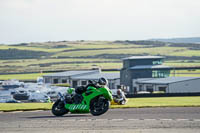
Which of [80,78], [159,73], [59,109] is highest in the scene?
[59,109]

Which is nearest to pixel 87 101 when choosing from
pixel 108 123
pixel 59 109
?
pixel 59 109

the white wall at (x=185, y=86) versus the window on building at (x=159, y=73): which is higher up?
the window on building at (x=159, y=73)

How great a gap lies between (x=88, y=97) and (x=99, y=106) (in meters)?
0.65

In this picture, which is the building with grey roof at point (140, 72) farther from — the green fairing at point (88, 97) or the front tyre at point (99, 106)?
the front tyre at point (99, 106)

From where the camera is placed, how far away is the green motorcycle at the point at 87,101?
2328 centimetres

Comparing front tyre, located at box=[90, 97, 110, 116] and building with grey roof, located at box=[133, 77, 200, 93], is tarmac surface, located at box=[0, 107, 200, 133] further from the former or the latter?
building with grey roof, located at box=[133, 77, 200, 93]

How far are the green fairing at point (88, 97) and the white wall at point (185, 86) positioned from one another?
192 feet

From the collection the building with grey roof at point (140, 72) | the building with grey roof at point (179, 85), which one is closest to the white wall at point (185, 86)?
the building with grey roof at point (179, 85)

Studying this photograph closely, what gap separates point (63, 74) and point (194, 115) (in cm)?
9182

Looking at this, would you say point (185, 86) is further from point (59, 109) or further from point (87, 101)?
point (87, 101)

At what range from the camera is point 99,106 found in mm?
23312

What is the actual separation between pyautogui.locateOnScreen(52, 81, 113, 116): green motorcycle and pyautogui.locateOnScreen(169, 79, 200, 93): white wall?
58.3 m

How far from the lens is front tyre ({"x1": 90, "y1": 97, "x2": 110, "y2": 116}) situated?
23234 mm

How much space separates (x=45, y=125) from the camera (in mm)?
19906
